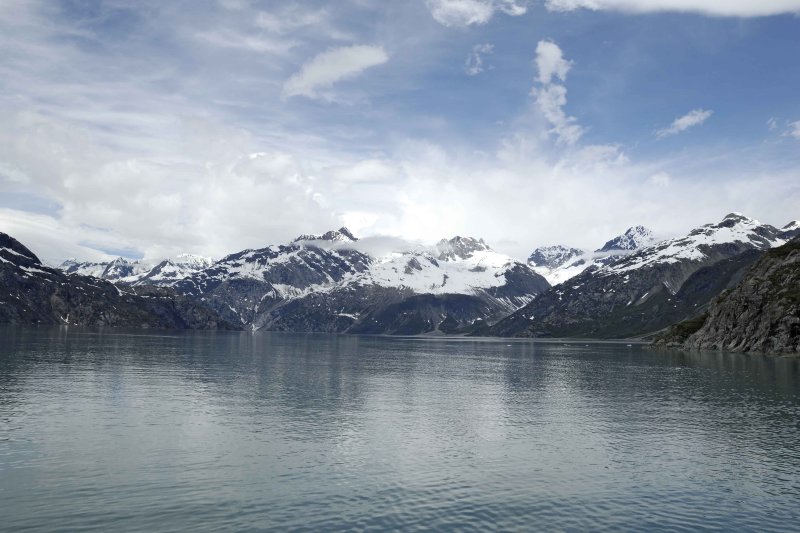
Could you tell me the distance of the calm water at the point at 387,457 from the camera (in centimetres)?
4375

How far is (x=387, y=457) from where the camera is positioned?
61.4 meters

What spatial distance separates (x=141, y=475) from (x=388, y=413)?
4358 centimetres

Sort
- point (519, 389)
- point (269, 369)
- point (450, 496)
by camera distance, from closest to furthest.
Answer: point (450, 496) < point (519, 389) < point (269, 369)

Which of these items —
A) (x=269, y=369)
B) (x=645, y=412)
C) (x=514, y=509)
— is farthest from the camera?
(x=269, y=369)

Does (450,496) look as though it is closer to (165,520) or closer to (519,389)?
(165,520)

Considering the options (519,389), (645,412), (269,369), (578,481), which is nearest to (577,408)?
(645,412)

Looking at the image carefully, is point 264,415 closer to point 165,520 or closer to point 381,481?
point 381,481

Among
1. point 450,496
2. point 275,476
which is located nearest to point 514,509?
point 450,496

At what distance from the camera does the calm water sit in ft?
144

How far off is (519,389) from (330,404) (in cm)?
4740

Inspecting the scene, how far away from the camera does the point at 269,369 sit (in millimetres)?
165250

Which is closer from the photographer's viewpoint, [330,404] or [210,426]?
[210,426]

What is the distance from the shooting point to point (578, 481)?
53.8 meters

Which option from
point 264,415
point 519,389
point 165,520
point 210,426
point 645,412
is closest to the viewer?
point 165,520
